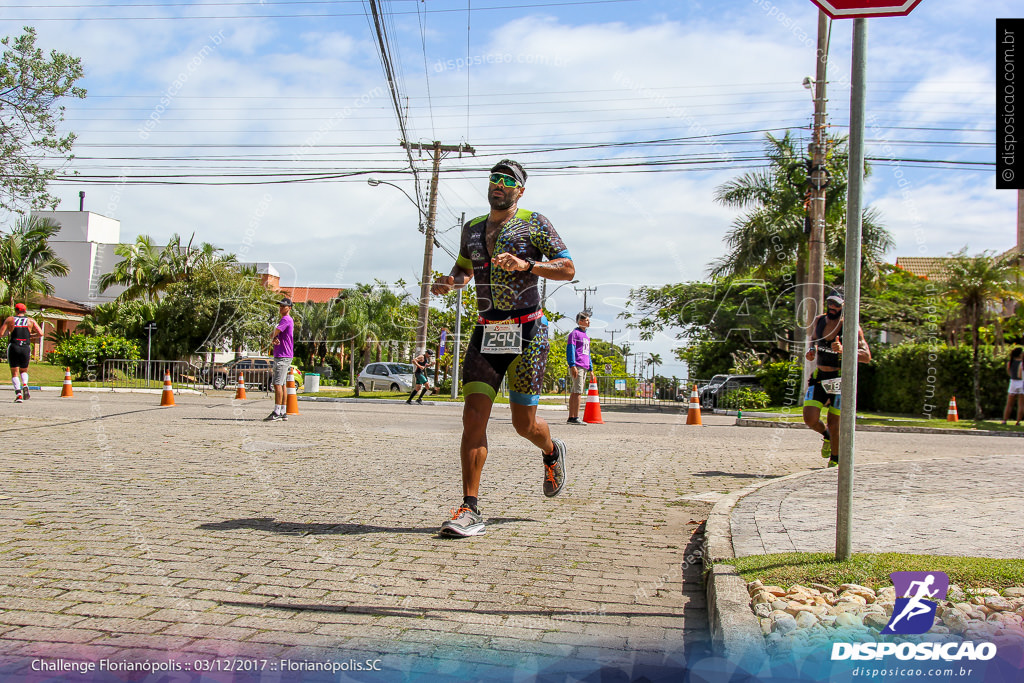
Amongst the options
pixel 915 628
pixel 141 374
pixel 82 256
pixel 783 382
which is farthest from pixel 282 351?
pixel 82 256

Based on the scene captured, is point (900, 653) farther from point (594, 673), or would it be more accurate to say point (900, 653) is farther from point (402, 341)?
point (402, 341)

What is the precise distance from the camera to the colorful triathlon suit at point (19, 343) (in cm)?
1525

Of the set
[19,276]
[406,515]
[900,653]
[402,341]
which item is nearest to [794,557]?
[900,653]

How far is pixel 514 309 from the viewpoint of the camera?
4902 millimetres

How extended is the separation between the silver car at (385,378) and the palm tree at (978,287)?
2010cm

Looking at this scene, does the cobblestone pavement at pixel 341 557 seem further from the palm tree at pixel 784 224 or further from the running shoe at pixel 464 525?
the palm tree at pixel 784 224

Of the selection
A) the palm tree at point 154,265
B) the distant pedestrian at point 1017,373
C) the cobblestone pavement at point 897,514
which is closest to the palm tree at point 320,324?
the palm tree at point 154,265

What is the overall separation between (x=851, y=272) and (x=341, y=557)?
2.78m

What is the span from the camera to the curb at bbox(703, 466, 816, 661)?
9.11ft

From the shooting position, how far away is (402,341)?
→ 5056 centimetres

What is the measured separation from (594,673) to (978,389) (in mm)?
21974

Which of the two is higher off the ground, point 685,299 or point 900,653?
point 685,299

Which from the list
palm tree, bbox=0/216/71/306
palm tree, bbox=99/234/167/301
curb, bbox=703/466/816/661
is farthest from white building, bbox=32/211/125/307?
curb, bbox=703/466/816/661

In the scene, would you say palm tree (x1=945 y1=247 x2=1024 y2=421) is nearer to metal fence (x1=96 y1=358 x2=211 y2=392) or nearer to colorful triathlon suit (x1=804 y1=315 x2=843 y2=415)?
colorful triathlon suit (x1=804 y1=315 x2=843 y2=415)
